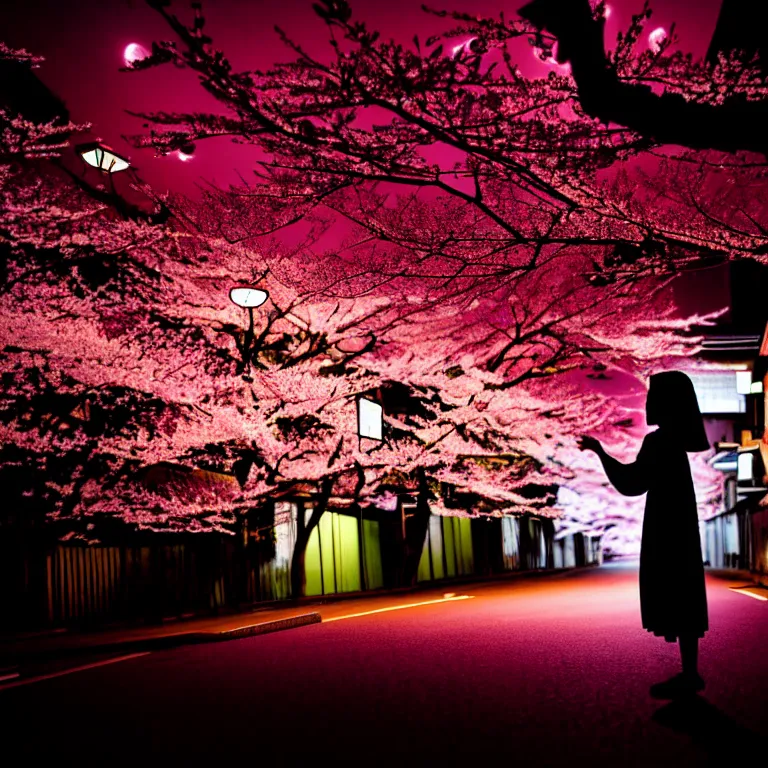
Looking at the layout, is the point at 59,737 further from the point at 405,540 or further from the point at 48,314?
the point at 405,540

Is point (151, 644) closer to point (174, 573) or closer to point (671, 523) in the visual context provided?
point (174, 573)

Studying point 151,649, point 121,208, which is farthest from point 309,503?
point 151,649

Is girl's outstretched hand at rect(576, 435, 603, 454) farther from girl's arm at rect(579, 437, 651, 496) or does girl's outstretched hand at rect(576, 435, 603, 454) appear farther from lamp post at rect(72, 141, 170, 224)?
lamp post at rect(72, 141, 170, 224)

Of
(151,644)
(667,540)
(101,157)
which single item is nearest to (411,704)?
(667,540)

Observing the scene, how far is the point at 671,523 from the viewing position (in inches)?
219

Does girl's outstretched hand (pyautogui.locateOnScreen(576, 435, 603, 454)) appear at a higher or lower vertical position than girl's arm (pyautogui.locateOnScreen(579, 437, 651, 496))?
higher

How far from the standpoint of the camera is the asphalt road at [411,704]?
168 inches

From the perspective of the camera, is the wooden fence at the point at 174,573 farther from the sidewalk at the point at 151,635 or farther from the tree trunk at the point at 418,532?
the tree trunk at the point at 418,532

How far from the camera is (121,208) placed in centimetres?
1762

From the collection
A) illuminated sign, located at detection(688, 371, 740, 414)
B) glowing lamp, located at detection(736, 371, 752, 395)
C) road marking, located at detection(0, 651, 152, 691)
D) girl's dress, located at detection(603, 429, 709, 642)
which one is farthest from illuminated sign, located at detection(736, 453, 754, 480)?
girl's dress, located at detection(603, 429, 709, 642)

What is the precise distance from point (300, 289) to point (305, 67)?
1012 cm

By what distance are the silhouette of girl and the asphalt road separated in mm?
440

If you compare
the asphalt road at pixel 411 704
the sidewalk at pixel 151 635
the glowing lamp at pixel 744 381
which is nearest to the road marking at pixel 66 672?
the asphalt road at pixel 411 704

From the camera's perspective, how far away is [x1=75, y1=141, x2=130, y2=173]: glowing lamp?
45.9 ft
